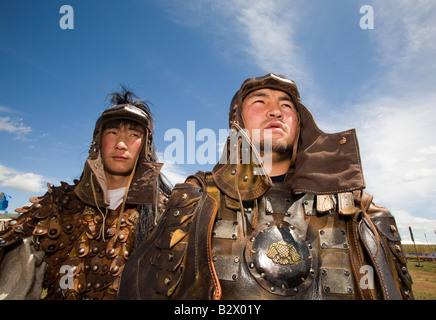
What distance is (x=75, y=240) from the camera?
333cm

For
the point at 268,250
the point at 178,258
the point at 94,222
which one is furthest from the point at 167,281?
the point at 94,222

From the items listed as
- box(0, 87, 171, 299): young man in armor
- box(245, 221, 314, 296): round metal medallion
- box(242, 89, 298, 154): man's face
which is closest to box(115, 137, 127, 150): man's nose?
box(0, 87, 171, 299): young man in armor

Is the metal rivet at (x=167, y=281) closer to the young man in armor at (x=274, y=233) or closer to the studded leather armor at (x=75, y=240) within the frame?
the young man in armor at (x=274, y=233)

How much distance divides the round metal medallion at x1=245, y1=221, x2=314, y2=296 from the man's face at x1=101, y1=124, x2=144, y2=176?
2.38 meters

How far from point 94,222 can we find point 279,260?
2.70 meters

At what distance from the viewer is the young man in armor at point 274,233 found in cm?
204

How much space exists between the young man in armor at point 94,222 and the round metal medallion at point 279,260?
1704mm

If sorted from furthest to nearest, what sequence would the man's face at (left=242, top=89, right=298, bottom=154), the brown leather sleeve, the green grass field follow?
the green grass field < the man's face at (left=242, top=89, right=298, bottom=154) < the brown leather sleeve

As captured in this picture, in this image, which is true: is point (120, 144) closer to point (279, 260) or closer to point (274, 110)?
point (274, 110)

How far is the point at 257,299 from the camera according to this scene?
1.99 metres

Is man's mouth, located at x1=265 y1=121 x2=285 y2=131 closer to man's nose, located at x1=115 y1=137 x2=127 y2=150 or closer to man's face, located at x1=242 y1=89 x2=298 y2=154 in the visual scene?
man's face, located at x1=242 y1=89 x2=298 y2=154

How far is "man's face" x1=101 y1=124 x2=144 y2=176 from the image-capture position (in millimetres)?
3709

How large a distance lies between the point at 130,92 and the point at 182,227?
3374mm
